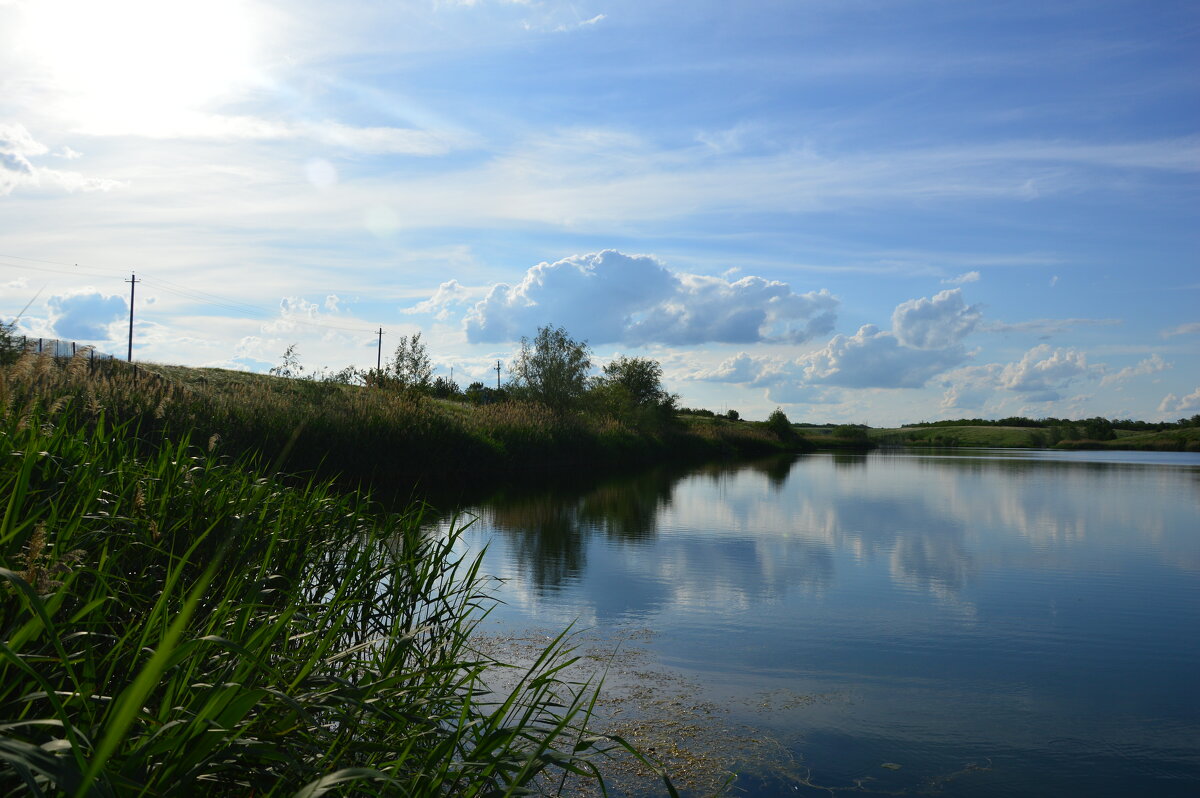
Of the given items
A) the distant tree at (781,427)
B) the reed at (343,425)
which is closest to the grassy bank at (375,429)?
the reed at (343,425)

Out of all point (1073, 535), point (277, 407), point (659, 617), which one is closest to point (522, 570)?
point (659, 617)

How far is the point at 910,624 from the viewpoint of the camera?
634 cm

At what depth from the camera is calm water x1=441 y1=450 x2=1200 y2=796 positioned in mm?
3877

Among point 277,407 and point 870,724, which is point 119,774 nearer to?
point 870,724

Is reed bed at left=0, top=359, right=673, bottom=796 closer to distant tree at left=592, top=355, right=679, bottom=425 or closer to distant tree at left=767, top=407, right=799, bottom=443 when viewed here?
distant tree at left=592, top=355, right=679, bottom=425

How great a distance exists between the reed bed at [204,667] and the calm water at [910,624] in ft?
4.33

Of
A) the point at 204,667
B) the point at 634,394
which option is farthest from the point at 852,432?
the point at 204,667

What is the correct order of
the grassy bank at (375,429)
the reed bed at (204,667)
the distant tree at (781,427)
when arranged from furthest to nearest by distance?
the distant tree at (781,427)
the grassy bank at (375,429)
the reed bed at (204,667)

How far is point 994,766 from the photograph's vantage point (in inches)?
147

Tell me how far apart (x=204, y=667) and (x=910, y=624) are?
5.31 meters

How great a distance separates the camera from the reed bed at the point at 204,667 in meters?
1.67

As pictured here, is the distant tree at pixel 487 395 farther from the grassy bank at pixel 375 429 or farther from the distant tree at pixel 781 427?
the distant tree at pixel 781 427

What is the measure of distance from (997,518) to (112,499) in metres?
13.0

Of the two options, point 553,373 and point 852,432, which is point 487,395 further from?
point 852,432
